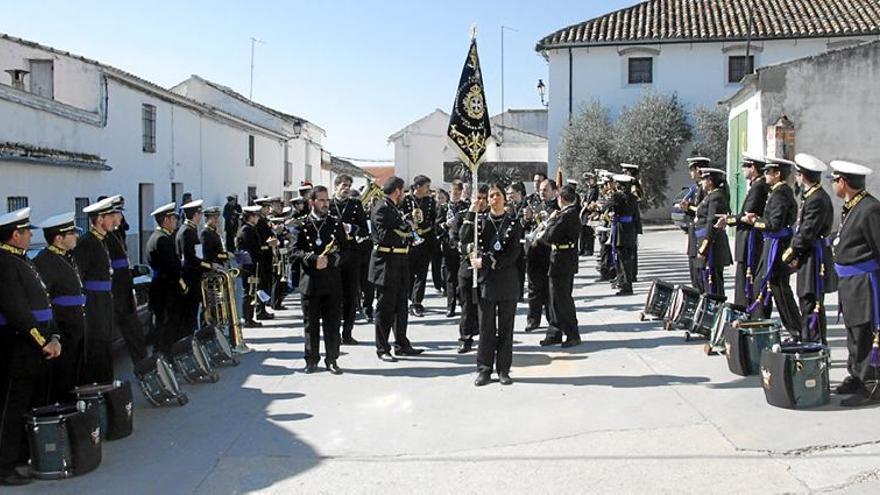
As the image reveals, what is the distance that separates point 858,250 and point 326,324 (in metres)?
5.15

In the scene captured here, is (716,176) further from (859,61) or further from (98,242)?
(859,61)

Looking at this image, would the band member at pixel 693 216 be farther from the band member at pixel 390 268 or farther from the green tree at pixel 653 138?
the green tree at pixel 653 138

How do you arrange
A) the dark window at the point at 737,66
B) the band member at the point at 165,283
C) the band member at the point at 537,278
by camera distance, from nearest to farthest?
the band member at the point at 165,283 → the band member at the point at 537,278 → the dark window at the point at 737,66

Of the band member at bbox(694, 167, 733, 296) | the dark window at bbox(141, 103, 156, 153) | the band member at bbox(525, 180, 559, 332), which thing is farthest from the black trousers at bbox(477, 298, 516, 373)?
the dark window at bbox(141, 103, 156, 153)

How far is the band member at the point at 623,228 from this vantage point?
1387cm

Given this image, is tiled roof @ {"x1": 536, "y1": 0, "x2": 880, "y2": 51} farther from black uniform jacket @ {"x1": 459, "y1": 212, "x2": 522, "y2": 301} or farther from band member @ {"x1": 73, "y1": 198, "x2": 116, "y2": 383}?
band member @ {"x1": 73, "y1": 198, "x2": 116, "y2": 383}

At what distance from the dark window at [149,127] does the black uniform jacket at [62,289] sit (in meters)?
16.2

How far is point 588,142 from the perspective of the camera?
1358 inches

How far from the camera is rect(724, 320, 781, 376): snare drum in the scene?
8141 millimetres

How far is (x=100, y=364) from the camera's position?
7859mm

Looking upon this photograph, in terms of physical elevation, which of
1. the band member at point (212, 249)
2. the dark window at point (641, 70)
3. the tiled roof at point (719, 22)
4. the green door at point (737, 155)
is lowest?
the band member at point (212, 249)

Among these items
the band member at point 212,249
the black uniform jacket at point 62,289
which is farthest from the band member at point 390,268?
the black uniform jacket at point 62,289

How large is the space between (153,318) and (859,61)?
1646cm

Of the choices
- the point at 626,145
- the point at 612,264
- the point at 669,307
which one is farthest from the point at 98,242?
the point at 626,145
